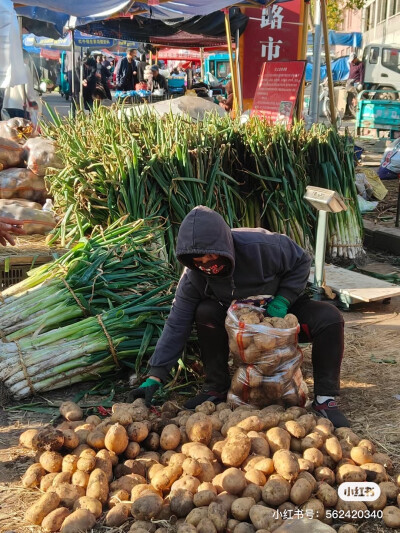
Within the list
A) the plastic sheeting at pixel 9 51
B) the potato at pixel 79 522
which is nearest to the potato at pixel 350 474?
the potato at pixel 79 522

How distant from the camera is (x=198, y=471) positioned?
249 cm

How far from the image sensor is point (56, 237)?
197 inches

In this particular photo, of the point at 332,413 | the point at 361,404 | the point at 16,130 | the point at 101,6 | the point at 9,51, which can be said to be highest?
the point at 101,6

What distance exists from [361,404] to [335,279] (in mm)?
2057

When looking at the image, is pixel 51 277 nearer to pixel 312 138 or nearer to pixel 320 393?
pixel 320 393

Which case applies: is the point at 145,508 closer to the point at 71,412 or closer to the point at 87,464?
the point at 87,464

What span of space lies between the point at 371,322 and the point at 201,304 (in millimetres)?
2007

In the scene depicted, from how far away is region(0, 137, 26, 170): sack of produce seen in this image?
20.0ft

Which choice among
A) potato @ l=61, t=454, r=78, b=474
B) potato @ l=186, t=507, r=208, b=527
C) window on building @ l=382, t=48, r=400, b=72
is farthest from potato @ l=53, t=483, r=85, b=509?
window on building @ l=382, t=48, r=400, b=72

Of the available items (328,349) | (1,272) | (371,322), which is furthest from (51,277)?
(371,322)

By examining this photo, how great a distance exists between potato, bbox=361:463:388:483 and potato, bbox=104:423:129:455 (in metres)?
0.94

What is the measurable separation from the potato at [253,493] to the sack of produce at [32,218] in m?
3.30

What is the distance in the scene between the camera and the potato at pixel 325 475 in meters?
2.55

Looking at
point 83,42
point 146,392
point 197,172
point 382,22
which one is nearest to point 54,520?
point 146,392
